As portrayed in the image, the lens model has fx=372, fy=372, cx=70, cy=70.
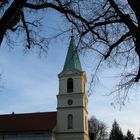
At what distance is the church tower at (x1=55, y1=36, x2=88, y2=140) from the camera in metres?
49.5

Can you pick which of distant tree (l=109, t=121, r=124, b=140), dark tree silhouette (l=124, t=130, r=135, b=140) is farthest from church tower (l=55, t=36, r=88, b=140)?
dark tree silhouette (l=124, t=130, r=135, b=140)

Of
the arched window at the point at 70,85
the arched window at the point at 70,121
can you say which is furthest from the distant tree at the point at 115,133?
the arched window at the point at 70,121

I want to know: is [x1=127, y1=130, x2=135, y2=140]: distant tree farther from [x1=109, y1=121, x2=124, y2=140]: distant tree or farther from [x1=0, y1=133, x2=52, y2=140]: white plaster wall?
[x1=0, y1=133, x2=52, y2=140]: white plaster wall

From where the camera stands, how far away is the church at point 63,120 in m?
49.5

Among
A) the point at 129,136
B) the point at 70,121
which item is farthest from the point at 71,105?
the point at 129,136

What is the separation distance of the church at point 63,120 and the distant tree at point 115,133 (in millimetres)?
35707

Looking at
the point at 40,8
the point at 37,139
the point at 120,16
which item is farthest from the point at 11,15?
the point at 37,139

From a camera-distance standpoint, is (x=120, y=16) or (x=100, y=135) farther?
(x=100, y=135)

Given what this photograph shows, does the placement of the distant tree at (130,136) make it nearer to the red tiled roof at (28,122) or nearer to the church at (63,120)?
the church at (63,120)

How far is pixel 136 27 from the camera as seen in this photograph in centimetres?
760

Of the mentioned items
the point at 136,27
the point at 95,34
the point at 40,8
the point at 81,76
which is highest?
the point at 81,76

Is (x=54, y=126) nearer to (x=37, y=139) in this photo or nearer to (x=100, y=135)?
(x=37, y=139)

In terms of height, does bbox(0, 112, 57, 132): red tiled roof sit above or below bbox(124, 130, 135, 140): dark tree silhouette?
below

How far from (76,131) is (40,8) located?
39974mm
